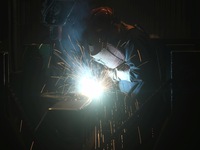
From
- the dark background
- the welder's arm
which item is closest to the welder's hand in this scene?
the welder's arm

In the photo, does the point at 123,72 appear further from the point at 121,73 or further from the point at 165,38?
the point at 165,38

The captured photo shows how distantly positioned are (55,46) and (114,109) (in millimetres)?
917

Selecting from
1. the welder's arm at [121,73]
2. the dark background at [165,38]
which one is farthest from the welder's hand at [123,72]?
the dark background at [165,38]

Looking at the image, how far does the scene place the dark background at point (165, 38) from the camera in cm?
171

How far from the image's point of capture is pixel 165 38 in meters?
Answer: 3.79

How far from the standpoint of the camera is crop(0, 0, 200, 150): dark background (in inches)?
67.5

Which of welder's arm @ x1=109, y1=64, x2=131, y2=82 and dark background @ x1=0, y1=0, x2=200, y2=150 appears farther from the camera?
welder's arm @ x1=109, y1=64, x2=131, y2=82

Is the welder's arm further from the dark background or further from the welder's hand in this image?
the dark background

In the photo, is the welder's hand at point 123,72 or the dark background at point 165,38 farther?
the welder's hand at point 123,72

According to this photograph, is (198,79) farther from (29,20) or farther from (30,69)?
(29,20)

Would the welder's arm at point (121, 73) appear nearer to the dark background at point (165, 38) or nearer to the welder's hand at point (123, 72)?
the welder's hand at point (123, 72)

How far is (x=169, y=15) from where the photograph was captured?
450 cm

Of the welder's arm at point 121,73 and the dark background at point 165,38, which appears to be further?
the welder's arm at point 121,73

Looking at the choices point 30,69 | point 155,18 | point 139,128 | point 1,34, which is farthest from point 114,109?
point 155,18
